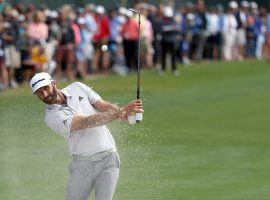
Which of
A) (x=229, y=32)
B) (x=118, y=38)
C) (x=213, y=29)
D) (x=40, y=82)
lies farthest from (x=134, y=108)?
(x=229, y=32)

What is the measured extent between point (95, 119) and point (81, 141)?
0.43m

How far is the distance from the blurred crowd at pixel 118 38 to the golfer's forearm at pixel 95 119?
40.7ft

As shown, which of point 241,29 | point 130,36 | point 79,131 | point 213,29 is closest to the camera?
point 79,131

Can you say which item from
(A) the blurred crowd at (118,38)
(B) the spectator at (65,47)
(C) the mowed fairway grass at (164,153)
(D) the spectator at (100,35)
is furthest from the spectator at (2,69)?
(D) the spectator at (100,35)

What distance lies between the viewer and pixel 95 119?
9797 millimetres

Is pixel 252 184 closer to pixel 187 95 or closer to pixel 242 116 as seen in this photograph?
pixel 242 116

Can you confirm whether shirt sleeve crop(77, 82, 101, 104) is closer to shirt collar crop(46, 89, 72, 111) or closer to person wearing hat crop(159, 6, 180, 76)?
shirt collar crop(46, 89, 72, 111)

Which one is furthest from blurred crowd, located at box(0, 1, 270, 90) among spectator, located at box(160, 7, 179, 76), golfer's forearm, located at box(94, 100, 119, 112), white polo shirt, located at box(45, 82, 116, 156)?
white polo shirt, located at box(45, 82, 116, 156)

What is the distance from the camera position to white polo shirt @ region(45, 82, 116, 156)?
1002 centimetres

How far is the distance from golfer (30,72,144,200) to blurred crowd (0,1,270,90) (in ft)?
39.6

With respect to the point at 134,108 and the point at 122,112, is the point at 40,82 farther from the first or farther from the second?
the point at 134,108

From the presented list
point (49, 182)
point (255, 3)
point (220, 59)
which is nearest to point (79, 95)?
point (49, 182)

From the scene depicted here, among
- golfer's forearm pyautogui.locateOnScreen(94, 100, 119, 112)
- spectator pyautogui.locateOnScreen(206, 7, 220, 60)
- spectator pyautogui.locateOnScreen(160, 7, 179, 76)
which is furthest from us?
spectator pyautogui.locateOnScreen(206, 7, 220, 60)

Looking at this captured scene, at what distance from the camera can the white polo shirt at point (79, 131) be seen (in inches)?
394
